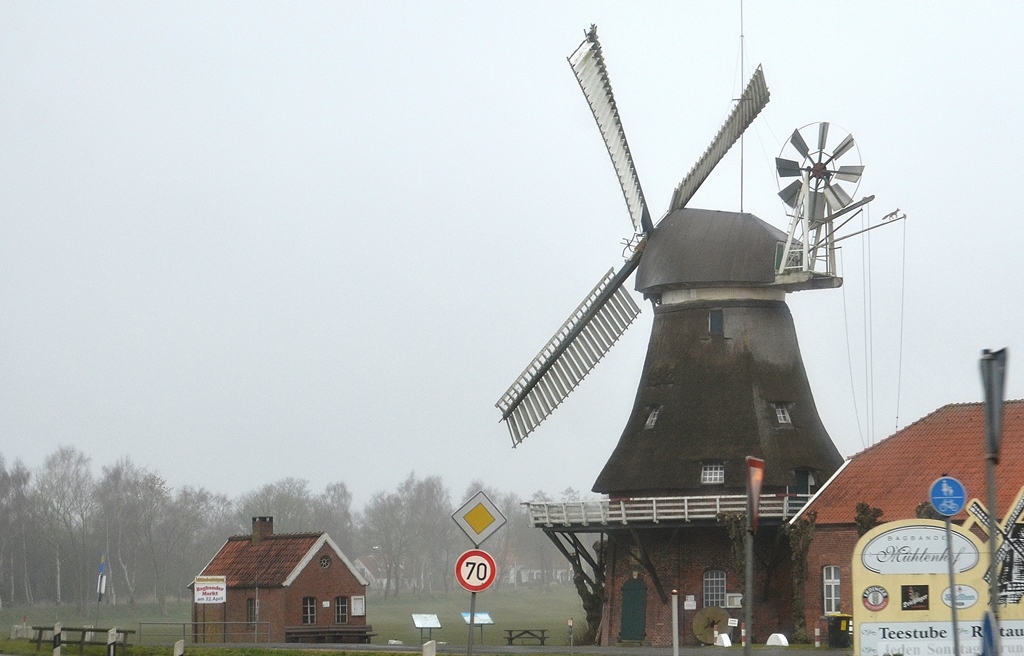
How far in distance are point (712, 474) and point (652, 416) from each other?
2.43m

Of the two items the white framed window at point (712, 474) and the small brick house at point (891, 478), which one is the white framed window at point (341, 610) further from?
the small brick house at point (891, 478)

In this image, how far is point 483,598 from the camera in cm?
10288

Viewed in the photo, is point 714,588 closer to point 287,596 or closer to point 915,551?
point 287,596

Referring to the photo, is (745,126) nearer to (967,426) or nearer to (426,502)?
(967,426)

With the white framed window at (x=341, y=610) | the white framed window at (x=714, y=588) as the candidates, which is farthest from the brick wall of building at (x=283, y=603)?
the white framed window at (x=714, y=588)

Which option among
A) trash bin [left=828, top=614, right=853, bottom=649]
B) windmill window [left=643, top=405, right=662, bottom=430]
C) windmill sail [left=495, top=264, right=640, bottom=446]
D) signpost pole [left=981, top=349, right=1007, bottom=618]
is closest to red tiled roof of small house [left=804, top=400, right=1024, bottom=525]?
trash bin [left=828, top=614, right=853, bottom=649]

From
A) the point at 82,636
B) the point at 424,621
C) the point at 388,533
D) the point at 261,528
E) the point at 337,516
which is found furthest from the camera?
the point at 337,516

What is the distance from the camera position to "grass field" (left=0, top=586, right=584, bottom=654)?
54.2m

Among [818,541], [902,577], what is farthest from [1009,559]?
[818,541]

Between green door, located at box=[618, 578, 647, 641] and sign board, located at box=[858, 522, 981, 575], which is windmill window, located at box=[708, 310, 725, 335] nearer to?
green door, located at box=[618, 578, 647, 641]

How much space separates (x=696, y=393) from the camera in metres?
35.3

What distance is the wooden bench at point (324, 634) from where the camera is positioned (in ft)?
141

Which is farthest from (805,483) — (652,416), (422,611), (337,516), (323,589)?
(337,516)

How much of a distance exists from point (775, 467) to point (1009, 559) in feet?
47.6
